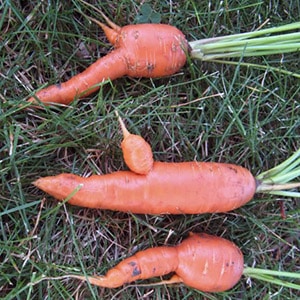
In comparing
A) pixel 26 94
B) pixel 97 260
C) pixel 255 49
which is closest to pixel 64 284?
pixel 97 260

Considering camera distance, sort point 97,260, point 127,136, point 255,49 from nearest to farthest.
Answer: point 127,136 < point 97,260 < point 255,49

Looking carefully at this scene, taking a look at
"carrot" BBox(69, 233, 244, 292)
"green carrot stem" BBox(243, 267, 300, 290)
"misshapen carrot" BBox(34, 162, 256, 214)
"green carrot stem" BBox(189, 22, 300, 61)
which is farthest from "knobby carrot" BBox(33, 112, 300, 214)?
"green carrot stem" BBox(189, 22, 300, 61)

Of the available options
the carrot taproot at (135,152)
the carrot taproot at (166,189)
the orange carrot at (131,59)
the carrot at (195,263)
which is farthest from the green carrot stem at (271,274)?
the orange carrot at (131,59)

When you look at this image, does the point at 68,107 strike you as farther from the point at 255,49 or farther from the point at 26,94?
the point at 255,49

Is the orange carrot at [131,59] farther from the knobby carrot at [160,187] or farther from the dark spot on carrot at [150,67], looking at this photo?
the knobby carrot at [160,187]

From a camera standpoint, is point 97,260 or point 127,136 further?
point 97,260
